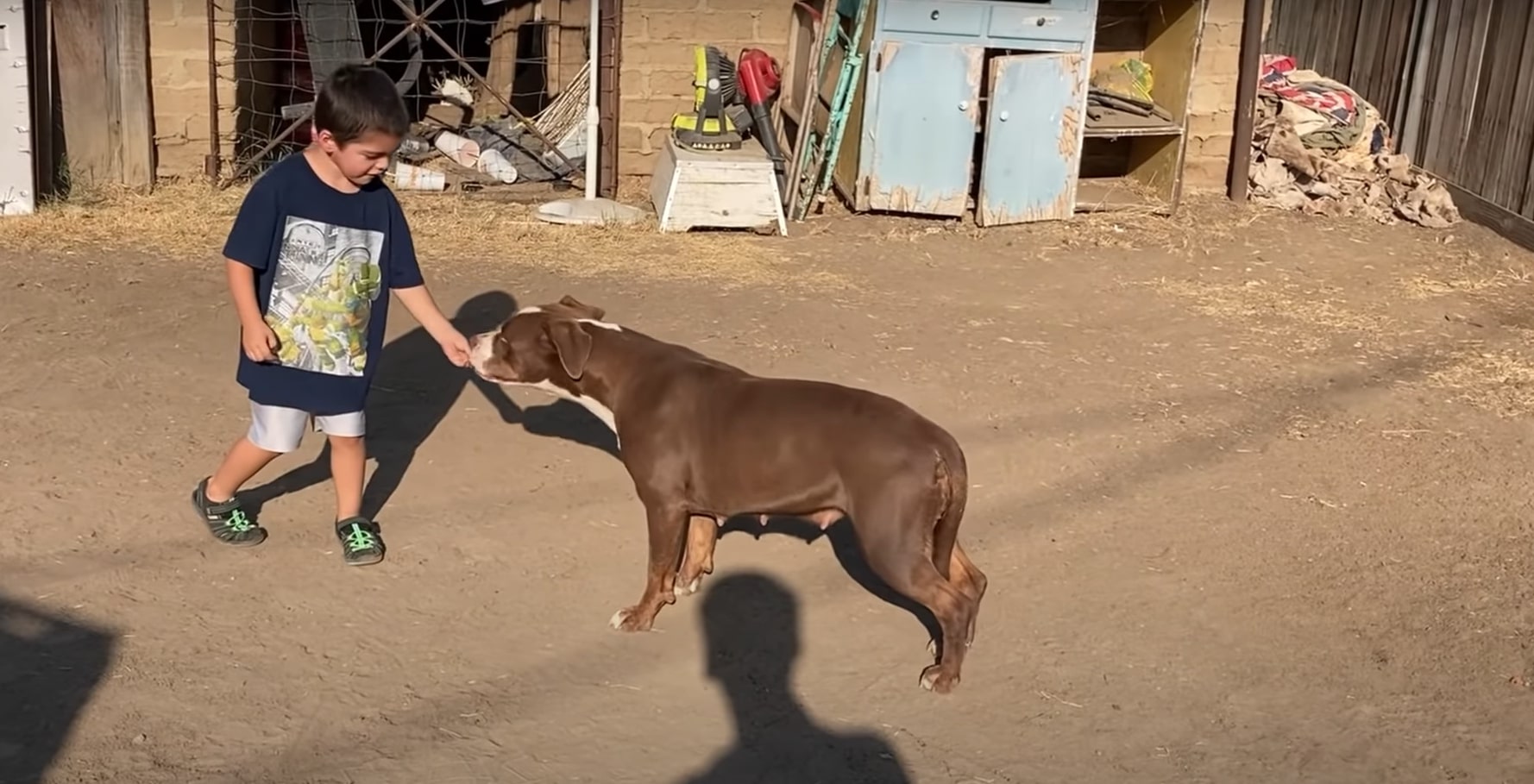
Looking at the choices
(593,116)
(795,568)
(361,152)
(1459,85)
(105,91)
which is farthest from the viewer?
(1459,85)

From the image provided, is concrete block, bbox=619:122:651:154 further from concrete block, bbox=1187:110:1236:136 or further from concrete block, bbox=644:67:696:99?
concrete block, bbox=1187:110:1236:136

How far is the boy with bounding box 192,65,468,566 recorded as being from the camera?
15.1 feet

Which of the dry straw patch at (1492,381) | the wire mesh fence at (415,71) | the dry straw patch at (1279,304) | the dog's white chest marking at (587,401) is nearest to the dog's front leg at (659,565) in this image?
the dog's white chest marking at (587,401)

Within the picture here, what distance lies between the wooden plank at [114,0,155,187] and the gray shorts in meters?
6.11

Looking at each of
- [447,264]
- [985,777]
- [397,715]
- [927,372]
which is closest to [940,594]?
[985,777]

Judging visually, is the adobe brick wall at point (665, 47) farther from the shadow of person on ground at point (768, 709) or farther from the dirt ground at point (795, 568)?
the shadow of person on ground at point (768, 709)

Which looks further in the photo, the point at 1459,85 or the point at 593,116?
the point at 1459,85

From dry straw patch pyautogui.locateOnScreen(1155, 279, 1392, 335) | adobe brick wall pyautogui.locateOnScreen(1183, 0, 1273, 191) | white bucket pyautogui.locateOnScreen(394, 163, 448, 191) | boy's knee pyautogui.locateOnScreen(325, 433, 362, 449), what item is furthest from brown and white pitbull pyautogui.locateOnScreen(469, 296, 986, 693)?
adobe brick wall pyautogui.locateOnScreen(1183, 0, 1273, 191)

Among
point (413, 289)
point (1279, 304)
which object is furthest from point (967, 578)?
point (1279, 304)

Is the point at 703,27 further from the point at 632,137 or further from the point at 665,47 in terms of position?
the point at 632,137

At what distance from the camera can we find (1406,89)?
12.9 metres

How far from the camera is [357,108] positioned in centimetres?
449

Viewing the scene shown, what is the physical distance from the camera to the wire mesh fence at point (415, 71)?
35.1 ft

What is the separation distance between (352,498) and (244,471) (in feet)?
1.18
